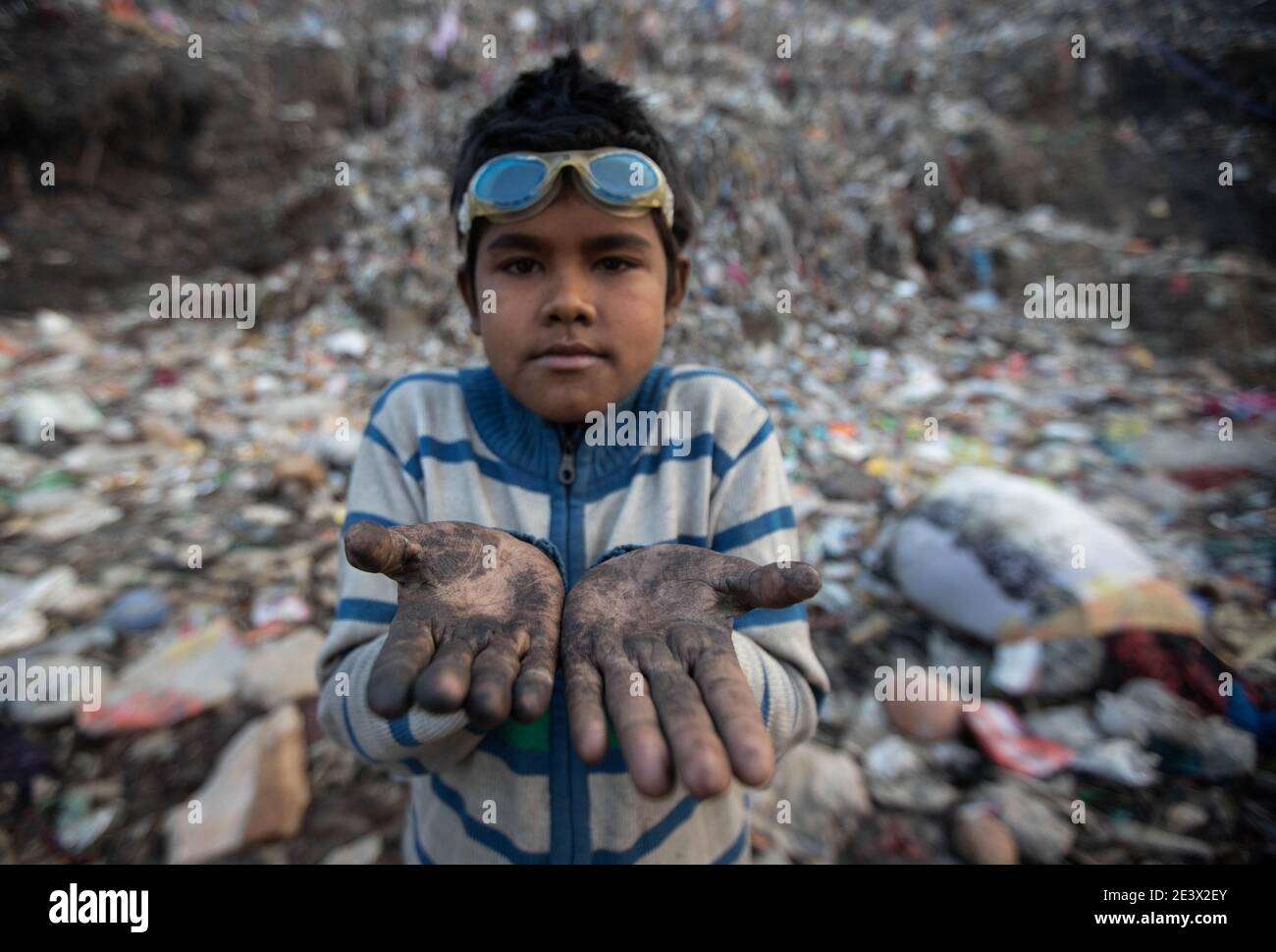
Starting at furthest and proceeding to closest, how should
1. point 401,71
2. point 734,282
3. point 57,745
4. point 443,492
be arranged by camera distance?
point 401,71 → point 734,282 → point 57,745 → point 443,492

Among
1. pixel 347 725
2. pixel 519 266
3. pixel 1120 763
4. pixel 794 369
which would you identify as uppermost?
pixel 794 369

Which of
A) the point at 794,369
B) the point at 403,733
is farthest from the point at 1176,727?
the point at 794,369

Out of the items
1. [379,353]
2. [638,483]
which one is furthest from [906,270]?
[638,483]

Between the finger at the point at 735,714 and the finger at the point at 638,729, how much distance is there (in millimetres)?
70

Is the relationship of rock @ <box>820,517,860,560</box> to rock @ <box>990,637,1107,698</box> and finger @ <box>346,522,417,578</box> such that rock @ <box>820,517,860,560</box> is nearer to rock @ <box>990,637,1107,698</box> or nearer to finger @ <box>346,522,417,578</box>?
rock @ <box>990,637,1107,698</box>

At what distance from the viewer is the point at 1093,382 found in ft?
11.5

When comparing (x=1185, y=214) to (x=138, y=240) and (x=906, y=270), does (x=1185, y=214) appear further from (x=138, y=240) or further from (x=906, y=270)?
(x=138, y=240)

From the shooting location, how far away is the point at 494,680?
0.70 metres

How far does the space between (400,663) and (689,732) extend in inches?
13.7

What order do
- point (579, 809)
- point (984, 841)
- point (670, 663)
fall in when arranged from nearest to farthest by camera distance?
1. point (670, 663)
2. point (579, 809)
3. point (984, 841)

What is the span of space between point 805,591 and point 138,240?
5.78 metres

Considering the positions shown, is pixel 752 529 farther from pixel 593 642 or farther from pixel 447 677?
pixel 447 677

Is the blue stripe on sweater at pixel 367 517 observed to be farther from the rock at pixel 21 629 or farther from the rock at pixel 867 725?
the rock at pixel 21 629

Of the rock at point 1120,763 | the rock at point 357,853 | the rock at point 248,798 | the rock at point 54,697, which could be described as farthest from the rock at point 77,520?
the rock at point 1120,763
